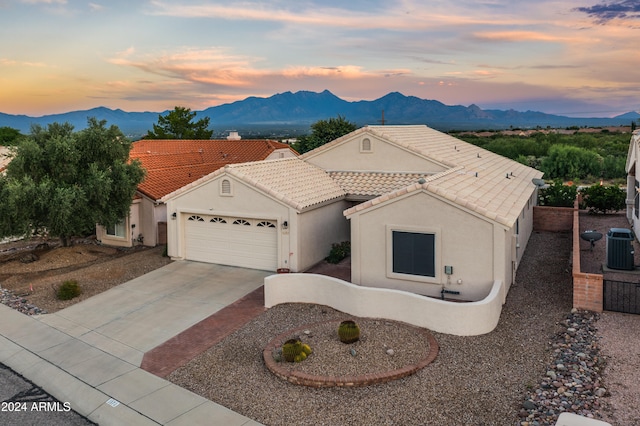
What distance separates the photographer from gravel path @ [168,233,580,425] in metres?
8.69

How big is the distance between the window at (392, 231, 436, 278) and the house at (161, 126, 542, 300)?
0.03 meters

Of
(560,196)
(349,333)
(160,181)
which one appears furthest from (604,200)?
(160,181)

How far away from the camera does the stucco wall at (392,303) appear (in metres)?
11.7

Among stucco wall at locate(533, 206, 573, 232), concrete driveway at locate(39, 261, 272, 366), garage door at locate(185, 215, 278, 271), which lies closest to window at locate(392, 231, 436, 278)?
concrete driveway at locate(39, 261, 272, 366)

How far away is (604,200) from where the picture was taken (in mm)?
25172

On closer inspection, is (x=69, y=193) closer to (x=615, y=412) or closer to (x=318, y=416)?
(x=318, y=416)

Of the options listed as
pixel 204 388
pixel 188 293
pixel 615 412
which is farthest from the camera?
pixel 188 293

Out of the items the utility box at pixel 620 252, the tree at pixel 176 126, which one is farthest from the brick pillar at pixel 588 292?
the tree at pixel 176 126

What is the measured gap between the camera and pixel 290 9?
26.2 metres

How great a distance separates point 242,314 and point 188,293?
2835mm

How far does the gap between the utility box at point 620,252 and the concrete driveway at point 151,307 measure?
1125cm

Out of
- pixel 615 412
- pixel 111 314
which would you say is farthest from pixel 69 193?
pixel 615 412

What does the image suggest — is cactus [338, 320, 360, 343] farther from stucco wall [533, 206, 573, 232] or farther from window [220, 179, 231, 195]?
stucco wall [533, 206, 573, 232]

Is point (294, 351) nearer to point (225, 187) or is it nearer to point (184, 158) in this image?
point (225, 187)
